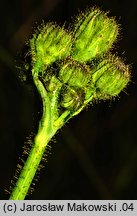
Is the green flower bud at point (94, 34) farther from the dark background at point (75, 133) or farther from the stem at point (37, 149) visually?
the dark background at point (75, 133)

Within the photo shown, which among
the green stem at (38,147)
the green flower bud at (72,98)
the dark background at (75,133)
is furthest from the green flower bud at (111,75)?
the dark background at (75,133)

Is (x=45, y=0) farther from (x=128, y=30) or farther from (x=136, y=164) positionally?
(x=136, y=164)

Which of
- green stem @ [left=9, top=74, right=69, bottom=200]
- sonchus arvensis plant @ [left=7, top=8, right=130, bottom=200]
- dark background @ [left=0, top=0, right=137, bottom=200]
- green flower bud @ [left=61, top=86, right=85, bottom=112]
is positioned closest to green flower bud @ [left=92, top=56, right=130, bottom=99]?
sonchus arvensis plant @ [left=7, top=8, right=130, bottom=200]

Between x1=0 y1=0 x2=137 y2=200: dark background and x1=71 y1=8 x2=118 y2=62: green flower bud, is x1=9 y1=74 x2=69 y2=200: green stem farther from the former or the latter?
x1=0 y1=0 x2=137 y2=200: dark background

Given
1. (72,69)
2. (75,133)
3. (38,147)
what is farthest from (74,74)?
(75,133)

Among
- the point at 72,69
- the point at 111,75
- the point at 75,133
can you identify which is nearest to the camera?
the point at 72,69

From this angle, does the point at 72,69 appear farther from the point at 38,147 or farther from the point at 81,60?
the point at 38,147

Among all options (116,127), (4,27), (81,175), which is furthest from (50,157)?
(4,27)
